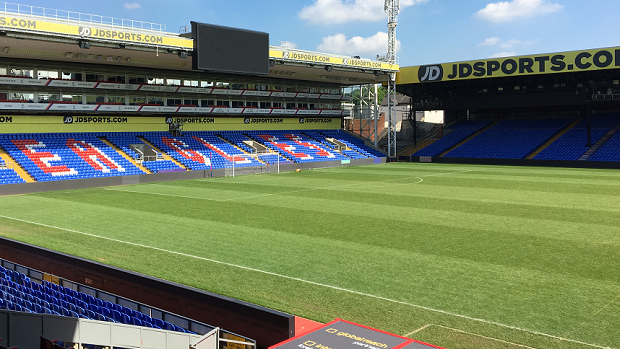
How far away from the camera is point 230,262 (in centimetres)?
1334

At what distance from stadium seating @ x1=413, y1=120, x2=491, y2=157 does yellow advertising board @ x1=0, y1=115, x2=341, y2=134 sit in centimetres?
1163

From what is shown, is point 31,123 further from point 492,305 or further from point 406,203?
point 492,305

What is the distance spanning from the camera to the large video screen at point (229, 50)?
115 ft

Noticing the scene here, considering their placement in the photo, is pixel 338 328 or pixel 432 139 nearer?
pixel 338 328

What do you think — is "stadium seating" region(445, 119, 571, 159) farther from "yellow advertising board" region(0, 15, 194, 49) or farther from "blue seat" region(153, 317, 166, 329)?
"blue seat" region(153, 317, 166, 329)

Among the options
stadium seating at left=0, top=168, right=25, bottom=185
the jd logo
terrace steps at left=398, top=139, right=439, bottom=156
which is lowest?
stadium seating at left=0, top=168, right=25, bottom=185

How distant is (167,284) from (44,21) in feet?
83.4

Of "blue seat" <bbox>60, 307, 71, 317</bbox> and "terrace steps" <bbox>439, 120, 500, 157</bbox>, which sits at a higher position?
"terrace steps" <bbox>439, 120, 500, 157</bbox>

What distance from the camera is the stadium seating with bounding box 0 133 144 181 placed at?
3222 cm

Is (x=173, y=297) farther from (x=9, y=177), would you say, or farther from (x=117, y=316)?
(x=9, y=177)

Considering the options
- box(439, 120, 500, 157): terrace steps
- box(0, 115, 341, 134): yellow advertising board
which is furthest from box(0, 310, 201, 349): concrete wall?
box(439, 120, 500, 157): terrace steps

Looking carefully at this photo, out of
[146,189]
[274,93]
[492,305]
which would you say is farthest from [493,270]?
[274,93]

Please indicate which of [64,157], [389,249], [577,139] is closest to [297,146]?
[64,157]

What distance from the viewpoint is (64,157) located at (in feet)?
113
